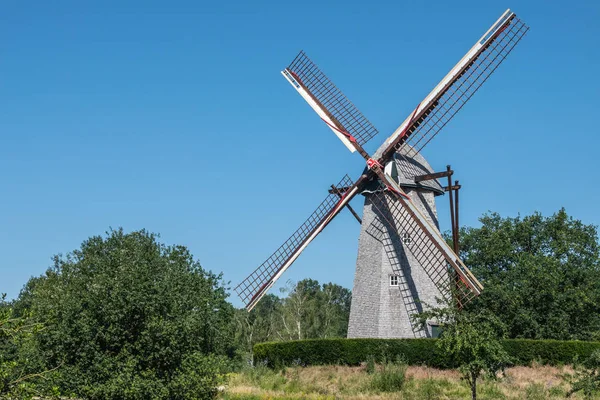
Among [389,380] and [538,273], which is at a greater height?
[538,273]

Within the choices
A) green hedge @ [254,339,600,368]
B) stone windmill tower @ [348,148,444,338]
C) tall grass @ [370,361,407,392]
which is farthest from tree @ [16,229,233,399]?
stone windmill tower @ [348,148,444,338]

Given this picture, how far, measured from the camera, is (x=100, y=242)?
3725 centimetres

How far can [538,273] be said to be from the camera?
46.5 m

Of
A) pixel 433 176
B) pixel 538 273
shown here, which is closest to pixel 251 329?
pixel 538 273

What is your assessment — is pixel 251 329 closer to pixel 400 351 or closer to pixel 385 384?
pixel 400 351

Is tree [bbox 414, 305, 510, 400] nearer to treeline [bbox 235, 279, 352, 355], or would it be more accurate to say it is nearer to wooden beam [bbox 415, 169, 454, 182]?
wooden beam [bbox 415, 169, 454, 182]

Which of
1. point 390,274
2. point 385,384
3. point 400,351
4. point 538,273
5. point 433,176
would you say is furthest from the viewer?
point 538,273

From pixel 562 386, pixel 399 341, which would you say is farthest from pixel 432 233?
pixel 562 386

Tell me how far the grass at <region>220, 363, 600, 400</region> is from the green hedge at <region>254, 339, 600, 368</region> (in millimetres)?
644

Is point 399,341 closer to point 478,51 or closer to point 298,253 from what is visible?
point 298,253

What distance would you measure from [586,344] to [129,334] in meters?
23.2

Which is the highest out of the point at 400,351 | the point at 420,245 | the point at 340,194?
the point at 340,194

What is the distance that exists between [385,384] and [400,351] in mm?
4112

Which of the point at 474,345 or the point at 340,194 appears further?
the point at 340,194
